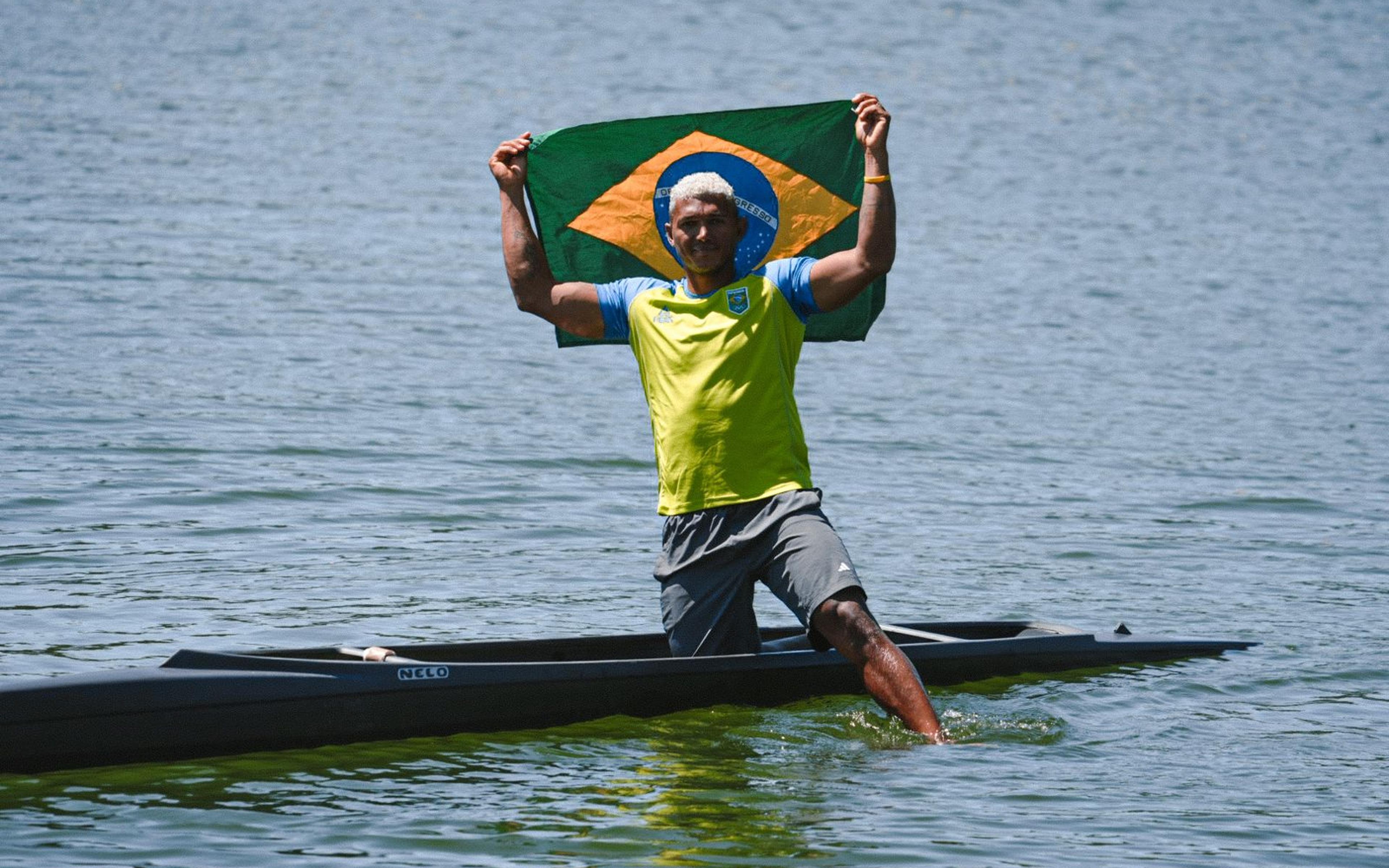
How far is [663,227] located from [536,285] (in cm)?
99

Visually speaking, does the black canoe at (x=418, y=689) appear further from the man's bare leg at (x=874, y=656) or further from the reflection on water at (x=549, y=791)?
the man's bare leg at (x=874, y=656)

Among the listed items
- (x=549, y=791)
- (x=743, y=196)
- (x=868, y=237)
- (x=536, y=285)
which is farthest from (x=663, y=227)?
(x=549, y=791)

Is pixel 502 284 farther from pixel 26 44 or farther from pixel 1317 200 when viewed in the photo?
pixel 26 44

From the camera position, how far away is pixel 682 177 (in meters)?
8.24

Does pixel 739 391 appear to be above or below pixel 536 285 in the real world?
below

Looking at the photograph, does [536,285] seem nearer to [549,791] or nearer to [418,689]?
[418,689]

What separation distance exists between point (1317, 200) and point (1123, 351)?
9.95 metres

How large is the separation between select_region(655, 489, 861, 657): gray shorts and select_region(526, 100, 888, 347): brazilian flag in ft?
3.95

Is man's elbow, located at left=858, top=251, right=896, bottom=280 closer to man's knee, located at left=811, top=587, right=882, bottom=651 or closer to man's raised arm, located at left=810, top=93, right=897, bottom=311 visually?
man's raised arm, located at left=810, top=93, right=897, bottom=311

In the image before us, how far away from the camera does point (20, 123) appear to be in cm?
2631

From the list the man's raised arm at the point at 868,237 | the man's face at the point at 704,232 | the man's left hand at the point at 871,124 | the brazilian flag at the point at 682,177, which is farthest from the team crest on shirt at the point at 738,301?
the brazilian flag at the point at 682,177

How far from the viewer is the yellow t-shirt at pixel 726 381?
729 centimetres

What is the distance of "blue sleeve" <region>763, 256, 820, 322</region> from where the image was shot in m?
7.34

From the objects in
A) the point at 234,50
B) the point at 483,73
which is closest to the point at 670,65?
the point at 483,73
